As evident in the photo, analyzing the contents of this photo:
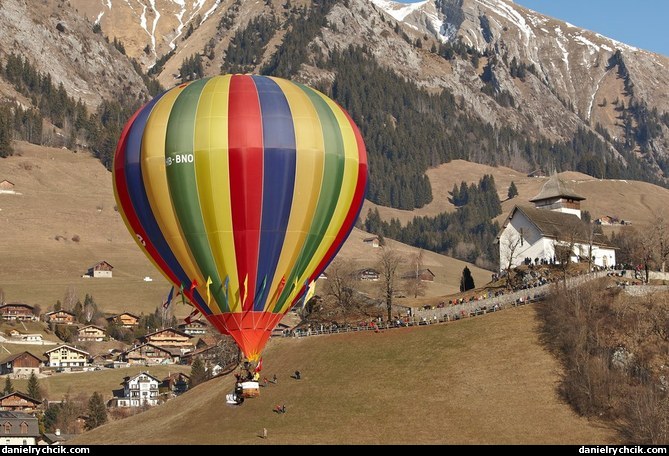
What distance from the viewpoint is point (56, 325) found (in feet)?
596

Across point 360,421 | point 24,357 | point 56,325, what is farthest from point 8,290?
point 360,421

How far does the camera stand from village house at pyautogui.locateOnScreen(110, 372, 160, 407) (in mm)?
138750

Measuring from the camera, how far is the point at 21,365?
15350 centimetres

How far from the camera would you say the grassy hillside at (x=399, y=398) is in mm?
78312

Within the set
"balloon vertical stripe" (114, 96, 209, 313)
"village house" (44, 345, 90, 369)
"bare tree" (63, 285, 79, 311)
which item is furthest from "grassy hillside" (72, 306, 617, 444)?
"bare tree" (63, 285, 79, 311)

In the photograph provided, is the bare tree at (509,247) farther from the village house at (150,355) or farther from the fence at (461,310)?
the village house at (150,355)

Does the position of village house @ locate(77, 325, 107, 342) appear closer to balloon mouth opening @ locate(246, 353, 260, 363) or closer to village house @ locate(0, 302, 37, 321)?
village house @ locate(0, 302, 37, 321)

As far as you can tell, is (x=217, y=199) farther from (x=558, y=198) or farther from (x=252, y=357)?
(x=558, y=198)

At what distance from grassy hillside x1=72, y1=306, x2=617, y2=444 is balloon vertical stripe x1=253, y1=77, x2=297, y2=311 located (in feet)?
76.6

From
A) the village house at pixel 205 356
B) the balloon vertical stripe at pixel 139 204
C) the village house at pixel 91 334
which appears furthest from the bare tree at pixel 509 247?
the village house at pixel 91 334

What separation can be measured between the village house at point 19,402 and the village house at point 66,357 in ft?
78.7

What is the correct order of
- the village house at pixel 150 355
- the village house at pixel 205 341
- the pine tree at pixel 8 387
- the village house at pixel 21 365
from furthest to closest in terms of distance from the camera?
the village house at pixel 205 341 < the village house at pixel 150 355 < the village house at pixel 21 365 < the pine tree at pixel 8 387

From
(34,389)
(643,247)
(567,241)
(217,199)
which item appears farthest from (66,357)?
(217,199)

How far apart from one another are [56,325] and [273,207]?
130334 mm
